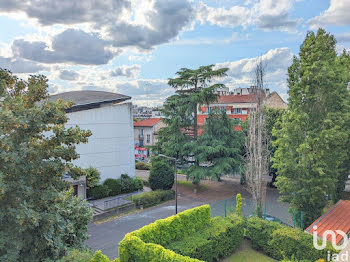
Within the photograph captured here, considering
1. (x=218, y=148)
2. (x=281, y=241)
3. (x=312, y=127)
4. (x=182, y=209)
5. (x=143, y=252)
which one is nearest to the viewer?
(x=143, y=252)

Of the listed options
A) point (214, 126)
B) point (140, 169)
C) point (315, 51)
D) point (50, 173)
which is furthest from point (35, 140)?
point (140, 169)

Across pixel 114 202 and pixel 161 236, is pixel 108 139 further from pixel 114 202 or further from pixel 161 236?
pixel 161 236

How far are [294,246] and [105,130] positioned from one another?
792 inches

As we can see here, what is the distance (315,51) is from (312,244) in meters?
10.8

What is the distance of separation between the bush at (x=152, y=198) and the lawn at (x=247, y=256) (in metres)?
10.8

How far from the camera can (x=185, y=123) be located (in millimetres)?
28844

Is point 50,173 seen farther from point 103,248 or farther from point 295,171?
point 295,171

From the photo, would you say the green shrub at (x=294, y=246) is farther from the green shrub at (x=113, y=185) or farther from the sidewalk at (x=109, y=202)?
the green shrub at (x=113, y=185)

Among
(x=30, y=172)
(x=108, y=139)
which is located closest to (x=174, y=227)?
(x=30, y=172)

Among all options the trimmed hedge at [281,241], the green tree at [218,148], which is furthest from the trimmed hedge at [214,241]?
the green tree at [218,148]

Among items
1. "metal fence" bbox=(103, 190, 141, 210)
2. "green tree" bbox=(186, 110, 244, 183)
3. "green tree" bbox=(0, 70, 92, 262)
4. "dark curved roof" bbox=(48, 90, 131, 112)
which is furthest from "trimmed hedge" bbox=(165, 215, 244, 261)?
"dark curved roof" bbox=(48, 90, 131, 112)

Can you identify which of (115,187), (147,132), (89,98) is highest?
(89,98)

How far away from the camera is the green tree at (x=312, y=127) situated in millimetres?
15000

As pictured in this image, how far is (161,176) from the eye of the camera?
27062mm
